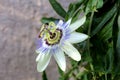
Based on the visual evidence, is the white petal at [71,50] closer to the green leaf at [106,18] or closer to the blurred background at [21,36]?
the green leaf at [106,18]

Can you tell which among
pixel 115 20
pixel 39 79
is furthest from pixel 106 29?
pixel 39 79

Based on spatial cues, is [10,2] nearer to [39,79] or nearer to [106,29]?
[39,79]

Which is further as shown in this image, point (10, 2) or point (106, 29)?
point (10, 2)

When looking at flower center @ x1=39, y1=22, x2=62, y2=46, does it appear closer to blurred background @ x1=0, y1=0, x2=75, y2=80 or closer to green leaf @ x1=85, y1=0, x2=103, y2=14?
green leaf @ x1=85, y1=0, x2=103, y2=14

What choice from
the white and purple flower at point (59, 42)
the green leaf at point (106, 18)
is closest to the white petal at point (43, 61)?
the white and purple flower at point (59, 42)

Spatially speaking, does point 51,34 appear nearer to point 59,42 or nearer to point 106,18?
point 59,42
